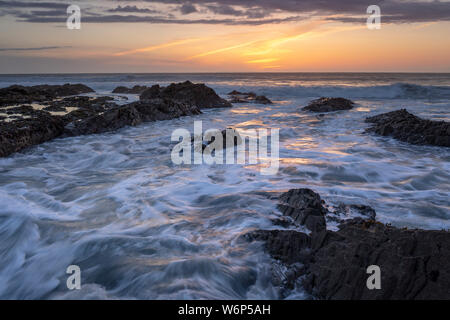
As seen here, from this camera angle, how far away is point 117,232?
3652mm

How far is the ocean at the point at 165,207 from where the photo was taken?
112 inches

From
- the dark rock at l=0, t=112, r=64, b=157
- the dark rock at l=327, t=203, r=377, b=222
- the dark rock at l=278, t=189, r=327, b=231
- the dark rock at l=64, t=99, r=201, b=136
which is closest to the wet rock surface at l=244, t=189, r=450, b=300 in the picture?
the dark rock at l=278, t=189, r=327, b=231

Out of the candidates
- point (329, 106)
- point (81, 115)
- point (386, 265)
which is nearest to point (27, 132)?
point (81, 115)

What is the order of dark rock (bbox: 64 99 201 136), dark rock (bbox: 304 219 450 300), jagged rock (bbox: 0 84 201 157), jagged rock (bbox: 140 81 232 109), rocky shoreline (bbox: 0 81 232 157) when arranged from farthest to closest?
jagged rock (bbox: 140 81 232 109) < dark rock (bbox: 64 99 201 136) < rocky shoreline (bbox: 0 81 232 157) < jagged rock (bbox: 0 84 201 157) < dark rock (bbox: 304 219 450 300)

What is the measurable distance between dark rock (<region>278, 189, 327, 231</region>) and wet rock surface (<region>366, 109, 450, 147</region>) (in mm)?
6102

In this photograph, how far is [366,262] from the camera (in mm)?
2332

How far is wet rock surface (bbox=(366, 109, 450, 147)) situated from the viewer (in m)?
7.92

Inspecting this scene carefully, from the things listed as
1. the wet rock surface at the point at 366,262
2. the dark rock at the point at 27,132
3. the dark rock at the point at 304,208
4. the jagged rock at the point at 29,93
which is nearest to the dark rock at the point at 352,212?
the dark rock at the point at 304,208

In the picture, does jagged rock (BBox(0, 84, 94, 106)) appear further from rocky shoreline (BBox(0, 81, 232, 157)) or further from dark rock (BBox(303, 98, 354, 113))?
dark rock (BBox(303, 98, 354, 113))

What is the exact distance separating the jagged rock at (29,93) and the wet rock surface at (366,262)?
15.7 metres
